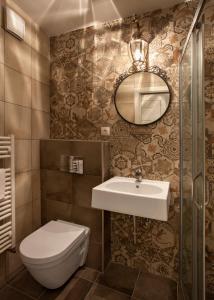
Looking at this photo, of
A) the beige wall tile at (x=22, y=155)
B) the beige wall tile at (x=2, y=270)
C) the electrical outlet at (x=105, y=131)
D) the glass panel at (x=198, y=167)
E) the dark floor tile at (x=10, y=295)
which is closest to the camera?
the glass panel at (x=198, y=167)

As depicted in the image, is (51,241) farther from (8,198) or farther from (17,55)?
(17,55)

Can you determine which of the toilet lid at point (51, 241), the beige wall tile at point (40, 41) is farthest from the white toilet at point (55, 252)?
the beige wall tile at point (40, 41)

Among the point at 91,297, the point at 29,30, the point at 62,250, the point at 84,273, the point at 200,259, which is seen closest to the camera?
the point at 200,259

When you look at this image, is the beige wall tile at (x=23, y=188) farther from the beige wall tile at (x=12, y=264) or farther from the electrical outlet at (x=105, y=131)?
the electrical outlet at (x=105, y=131)

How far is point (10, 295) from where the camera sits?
149cm

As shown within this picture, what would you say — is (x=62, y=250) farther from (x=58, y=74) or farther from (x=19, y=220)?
(x=58, y=74)

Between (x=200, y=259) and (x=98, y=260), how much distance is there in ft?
3.63

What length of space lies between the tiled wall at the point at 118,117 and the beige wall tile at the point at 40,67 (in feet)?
0.24

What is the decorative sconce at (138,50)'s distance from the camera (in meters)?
1.66

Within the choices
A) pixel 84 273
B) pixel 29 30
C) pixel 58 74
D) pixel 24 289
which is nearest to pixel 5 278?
pixel 24 289

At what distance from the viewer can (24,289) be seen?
5.09ft

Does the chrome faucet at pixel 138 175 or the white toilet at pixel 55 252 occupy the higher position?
the chrome faucet at pixel 138 175

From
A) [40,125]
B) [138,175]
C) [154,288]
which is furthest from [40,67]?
[154,288]

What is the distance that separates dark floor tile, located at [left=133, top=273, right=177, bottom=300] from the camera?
1503 mm
